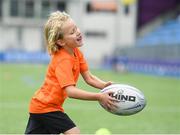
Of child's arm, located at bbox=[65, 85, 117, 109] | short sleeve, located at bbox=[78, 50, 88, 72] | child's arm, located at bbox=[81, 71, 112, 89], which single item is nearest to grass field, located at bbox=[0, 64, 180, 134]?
child's arm, located at bbox=[81, 71, 112, 89]

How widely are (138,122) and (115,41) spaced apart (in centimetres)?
4746

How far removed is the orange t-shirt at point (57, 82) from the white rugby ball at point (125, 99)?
1.25ft

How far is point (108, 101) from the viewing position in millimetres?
5957

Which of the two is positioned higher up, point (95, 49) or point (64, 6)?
point (64, 6)

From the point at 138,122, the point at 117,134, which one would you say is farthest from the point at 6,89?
the point at 117,134

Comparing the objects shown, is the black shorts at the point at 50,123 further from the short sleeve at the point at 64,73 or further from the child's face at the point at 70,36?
the child's face at the point at 70,36

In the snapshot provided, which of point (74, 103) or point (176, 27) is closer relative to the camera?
point (74, 103)

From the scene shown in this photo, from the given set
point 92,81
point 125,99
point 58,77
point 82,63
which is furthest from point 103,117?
point 58,77

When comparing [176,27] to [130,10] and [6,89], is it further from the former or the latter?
[6,89]

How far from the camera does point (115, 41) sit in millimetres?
58688

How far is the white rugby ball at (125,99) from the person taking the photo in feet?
20.1

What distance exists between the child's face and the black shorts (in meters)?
0.67

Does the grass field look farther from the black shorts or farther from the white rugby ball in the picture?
the white rugby ball

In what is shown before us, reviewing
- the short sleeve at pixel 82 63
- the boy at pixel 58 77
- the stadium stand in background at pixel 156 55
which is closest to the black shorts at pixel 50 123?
the boy at pixel 58 77
